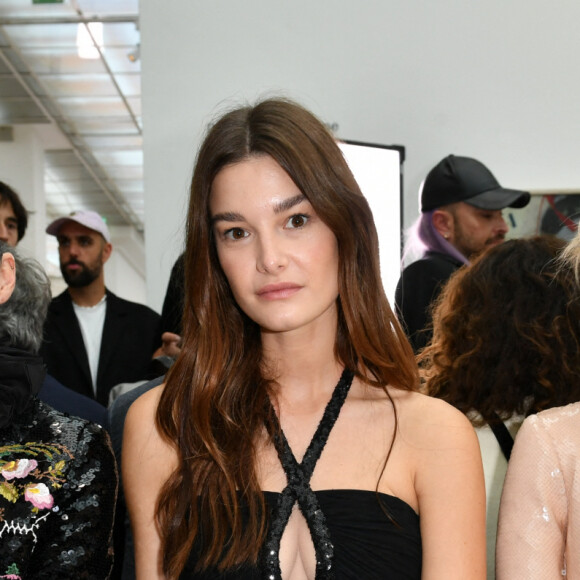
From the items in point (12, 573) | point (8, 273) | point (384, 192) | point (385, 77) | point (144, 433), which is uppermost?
point (385, 77)

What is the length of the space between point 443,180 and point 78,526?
2199 mm

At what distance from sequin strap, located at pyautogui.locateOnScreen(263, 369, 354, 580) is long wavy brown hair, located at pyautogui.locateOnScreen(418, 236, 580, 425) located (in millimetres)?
470

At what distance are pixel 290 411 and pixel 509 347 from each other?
588 mm

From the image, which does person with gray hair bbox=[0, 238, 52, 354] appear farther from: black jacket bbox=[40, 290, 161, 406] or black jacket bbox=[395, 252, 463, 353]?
black jacket bbox=[40, 290, 161, 406]

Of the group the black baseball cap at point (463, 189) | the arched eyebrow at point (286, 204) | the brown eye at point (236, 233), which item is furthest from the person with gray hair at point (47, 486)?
the black baseball cap at point (463, 189)

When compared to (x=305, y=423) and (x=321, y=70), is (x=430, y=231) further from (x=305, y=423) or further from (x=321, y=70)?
(x=305, y=423)

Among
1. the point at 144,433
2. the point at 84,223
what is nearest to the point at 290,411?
the point at 144,433

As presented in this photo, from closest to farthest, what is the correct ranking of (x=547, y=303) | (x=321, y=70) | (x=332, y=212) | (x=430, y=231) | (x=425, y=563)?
(x=425, y=563) < (x=332, y=212) < (x=547, y=303) < (x=430, y=231) < (x=321, y=70)

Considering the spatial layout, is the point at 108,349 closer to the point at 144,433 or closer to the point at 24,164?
the point at 144,433

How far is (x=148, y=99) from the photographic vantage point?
4.56 m

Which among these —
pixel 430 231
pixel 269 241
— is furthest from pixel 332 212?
pixel 430 231

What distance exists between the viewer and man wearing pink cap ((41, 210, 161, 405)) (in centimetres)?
443

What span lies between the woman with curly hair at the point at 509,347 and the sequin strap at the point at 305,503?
470 mm

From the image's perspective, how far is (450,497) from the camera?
1.69 metres
